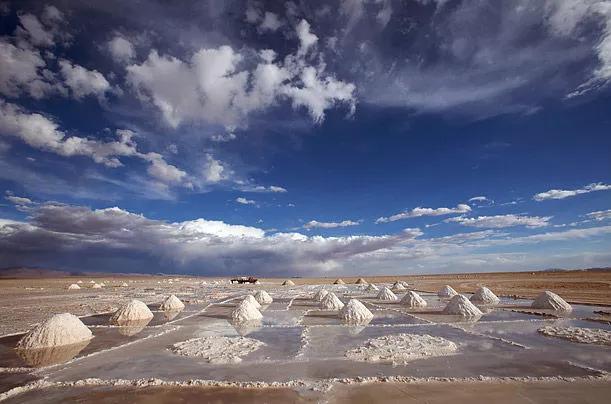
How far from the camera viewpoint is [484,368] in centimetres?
748

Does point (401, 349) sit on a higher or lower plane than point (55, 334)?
lower

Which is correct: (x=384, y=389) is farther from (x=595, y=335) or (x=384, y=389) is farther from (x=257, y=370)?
(x=595, y=335)

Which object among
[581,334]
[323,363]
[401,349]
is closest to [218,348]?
[323,363]

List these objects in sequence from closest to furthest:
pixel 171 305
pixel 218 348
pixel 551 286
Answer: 1. pixel 218 348
2. pixel 171 305
3. pixel 551 286

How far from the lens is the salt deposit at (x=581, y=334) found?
10.0 m

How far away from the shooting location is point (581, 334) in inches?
424

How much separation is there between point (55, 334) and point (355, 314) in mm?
10499

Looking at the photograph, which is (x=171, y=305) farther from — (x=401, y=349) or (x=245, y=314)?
(x=401, y=349)

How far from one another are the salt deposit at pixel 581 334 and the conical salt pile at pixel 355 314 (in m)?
6.18

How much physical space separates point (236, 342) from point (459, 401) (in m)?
6.61

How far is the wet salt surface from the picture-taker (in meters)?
7.38

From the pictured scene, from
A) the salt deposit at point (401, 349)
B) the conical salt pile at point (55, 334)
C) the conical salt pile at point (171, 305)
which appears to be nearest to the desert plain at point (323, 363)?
the salt deposit at point (401, 349)

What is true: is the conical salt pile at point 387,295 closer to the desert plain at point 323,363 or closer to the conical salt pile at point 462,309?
the conical salt pile at point 462,309

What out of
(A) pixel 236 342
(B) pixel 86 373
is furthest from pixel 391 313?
(B) pixel 86 373
